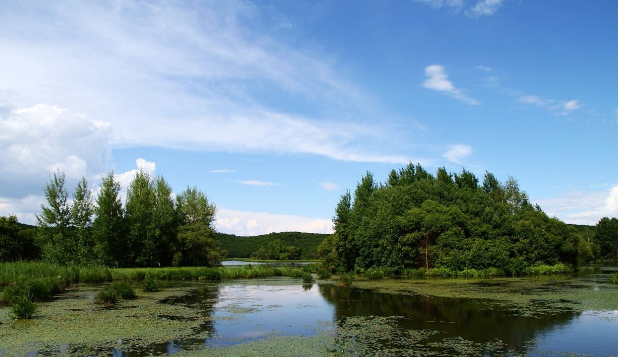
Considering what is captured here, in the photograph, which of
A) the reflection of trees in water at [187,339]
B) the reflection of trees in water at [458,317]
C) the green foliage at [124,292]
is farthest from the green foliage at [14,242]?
the reflection of trees in water at [458,317]

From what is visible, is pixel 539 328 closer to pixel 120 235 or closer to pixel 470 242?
pixel 470 242

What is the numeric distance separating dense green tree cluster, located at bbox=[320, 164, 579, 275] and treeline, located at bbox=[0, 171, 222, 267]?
1893cm

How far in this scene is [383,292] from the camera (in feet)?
87.5

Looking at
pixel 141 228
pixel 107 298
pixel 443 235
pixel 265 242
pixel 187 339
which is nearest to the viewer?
pixel 187 339

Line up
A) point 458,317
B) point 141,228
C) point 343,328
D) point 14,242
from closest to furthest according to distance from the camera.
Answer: point 343,328, point 458,317, point 141,228, point 14,242

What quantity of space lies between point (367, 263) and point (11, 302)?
3806 cm

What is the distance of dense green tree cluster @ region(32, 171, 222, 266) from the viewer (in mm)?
45625

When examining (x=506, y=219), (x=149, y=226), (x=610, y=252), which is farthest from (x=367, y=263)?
(x=610, y=252)

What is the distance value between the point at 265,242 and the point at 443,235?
10037 centimetres

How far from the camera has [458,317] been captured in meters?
16.5

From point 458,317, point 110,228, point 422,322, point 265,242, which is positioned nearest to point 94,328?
point 422,322

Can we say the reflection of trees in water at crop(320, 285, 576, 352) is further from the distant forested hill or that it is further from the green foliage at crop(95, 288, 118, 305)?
the distant forested hill

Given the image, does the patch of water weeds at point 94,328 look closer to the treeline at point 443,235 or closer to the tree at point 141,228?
the tree at point 141,228

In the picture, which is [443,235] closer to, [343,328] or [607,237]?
[343,328]
